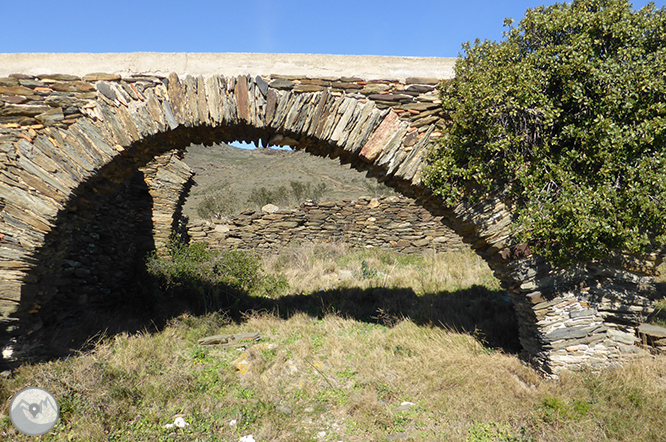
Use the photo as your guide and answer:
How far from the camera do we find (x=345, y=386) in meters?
4.26

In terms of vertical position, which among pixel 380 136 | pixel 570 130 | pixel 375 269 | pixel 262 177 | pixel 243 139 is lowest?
pixel 375 269

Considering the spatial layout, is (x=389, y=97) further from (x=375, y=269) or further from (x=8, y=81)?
(x=375, y=269)

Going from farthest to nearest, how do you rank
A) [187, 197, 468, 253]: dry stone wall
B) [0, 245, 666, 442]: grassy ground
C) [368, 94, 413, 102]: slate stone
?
[187, 197, 468, 253]: dry stone wall < [368, 94, 413, 102]: slate stone < [0, 245, 666, 442]: grassy ground

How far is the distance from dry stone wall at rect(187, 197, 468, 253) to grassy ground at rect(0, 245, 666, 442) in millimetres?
5039

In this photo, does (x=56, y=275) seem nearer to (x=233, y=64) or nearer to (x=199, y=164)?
(x=233, y=64)

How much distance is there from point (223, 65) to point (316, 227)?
7438 millimetres

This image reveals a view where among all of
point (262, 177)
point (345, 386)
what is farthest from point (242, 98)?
point (262, 177)

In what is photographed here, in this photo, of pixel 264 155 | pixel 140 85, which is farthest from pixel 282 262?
pixel 264 155

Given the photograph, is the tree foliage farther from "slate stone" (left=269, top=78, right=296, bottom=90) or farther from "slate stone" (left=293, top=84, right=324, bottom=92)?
"slate stone" (left=269, top=78, right=296, bottom=90)

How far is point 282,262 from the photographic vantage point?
9945mm

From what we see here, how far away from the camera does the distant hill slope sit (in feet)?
80.4

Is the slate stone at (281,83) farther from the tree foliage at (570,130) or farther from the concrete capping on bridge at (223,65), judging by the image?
the tree foliage at (570,130)

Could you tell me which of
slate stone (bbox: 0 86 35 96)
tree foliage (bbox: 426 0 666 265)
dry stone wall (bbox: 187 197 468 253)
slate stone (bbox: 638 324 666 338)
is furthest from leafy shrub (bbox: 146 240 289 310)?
slate stone (bbox: 638 324 666 338)

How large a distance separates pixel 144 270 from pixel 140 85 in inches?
194
